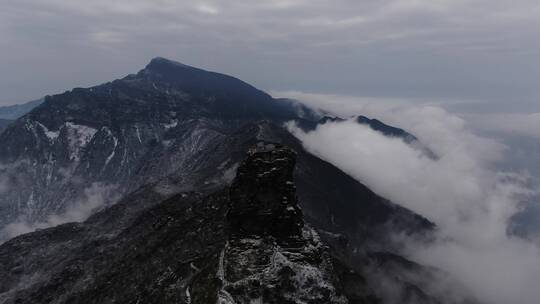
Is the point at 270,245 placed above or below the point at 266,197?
below

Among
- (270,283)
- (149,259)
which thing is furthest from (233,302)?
(149,259)

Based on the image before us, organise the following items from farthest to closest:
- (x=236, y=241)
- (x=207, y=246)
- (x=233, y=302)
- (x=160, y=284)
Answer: (x=207, y=246)
(x=160, y=284)
(x=236, y=241)
(x=233, y=302)

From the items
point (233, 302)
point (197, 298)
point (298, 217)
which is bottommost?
point (197, 298)

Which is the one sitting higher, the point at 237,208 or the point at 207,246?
the point at 237,208

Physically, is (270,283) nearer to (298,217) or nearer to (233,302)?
(233,302)

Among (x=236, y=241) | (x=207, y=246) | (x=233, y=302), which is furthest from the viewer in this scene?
(x=207, y=246)

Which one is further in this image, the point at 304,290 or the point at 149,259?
the point at 149,259

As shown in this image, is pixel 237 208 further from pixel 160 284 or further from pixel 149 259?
pixel 149 259

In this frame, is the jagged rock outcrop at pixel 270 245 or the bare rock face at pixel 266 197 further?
the bare rock face at pixel 266 197

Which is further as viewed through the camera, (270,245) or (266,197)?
(266,197)

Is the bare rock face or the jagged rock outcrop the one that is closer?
the jagged rock outcrop
